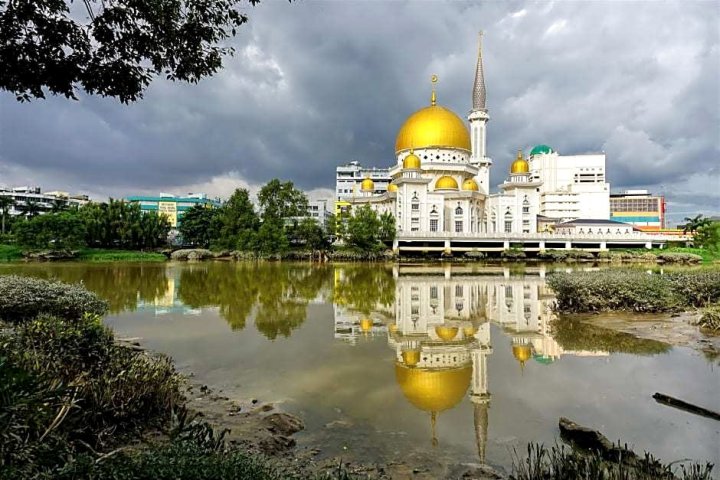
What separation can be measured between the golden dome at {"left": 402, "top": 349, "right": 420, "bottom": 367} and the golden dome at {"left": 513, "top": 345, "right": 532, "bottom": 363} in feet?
6.11

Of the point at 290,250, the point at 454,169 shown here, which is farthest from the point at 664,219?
the point at 290,250

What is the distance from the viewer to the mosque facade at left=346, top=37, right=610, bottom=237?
5053 centimetres

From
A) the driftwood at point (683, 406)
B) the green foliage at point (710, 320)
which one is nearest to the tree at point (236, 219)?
the green foliage at point (710, 320)

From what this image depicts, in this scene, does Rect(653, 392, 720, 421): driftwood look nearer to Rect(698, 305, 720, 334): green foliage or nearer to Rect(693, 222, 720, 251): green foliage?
Rect(698, 305, 720, 334): green foliage

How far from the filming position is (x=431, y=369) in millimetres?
7973

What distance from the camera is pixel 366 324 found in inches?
481

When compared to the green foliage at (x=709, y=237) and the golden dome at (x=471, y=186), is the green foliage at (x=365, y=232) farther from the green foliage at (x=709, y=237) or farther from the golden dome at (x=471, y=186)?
the green foliage at (x=709, y=237)

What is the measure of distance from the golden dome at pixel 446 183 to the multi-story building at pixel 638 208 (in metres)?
57.2

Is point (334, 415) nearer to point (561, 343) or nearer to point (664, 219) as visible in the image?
point (561, 343)

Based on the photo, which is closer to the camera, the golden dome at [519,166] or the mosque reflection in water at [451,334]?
the mosque reflection in water at [451,334]

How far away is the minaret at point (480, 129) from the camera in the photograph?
189ft

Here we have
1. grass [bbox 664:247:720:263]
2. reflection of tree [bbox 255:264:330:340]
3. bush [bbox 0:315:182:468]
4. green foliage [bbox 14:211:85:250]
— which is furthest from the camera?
green foliage [bbox 14:211:85:250]

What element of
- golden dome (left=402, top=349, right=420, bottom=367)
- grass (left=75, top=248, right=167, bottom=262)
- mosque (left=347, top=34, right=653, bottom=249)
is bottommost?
golden dome (left=402, top=349, right=420, bottom=367)

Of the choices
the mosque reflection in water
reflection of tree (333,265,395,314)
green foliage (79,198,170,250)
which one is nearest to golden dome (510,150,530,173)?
reflection of tree (333,265,395,314)
